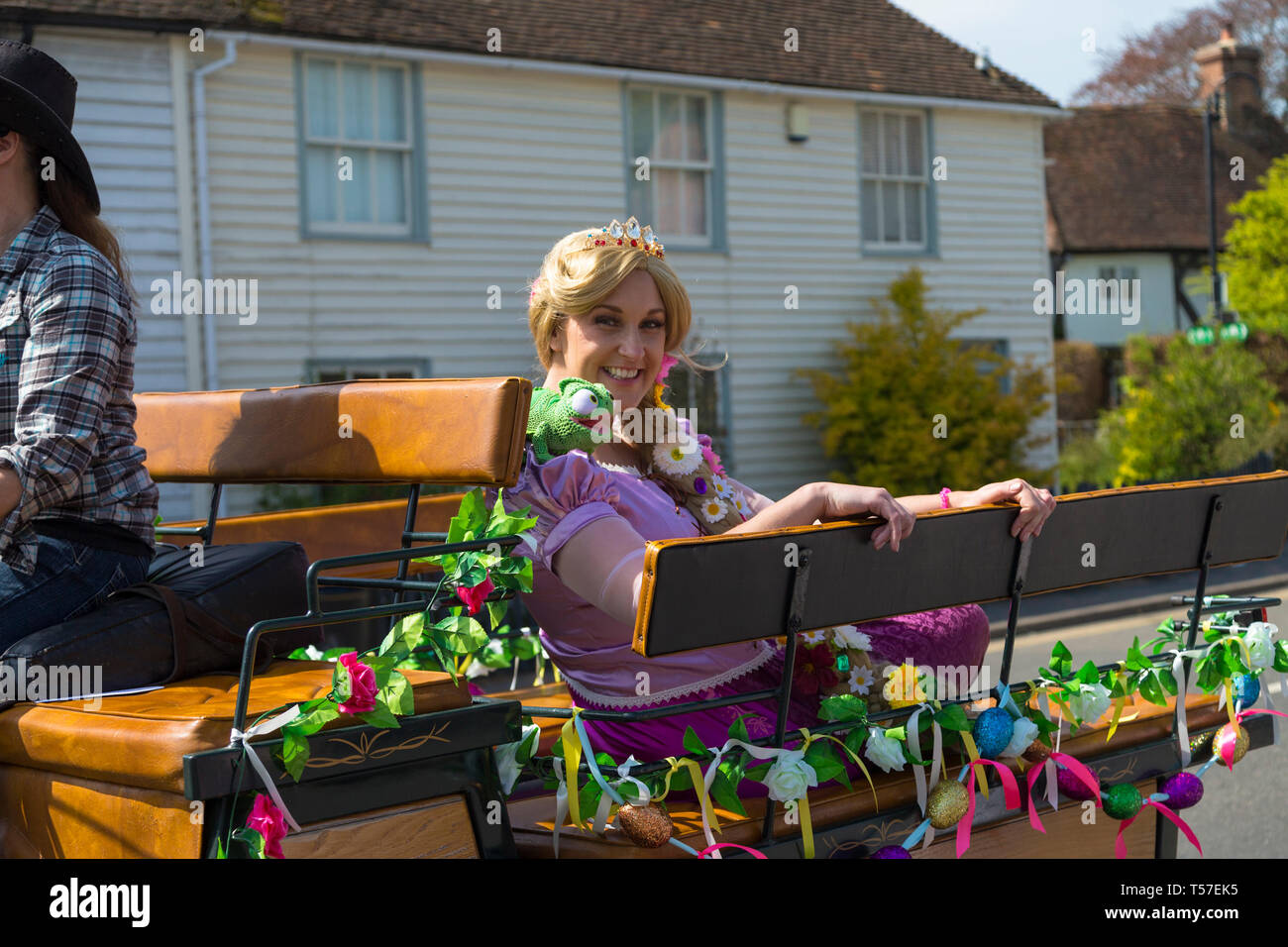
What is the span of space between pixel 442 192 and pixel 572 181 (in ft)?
4.89

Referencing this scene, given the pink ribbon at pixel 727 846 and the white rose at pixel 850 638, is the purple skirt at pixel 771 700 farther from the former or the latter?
the pink ribbon at pixel 727 846

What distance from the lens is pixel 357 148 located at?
1267 centimetres

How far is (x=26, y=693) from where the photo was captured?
2547 mm

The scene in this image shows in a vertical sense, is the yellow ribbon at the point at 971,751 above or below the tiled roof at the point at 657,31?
below

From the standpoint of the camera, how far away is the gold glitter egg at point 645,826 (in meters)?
2.61

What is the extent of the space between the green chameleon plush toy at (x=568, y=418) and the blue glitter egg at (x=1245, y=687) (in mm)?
1789

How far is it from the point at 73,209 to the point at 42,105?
0.24 meters

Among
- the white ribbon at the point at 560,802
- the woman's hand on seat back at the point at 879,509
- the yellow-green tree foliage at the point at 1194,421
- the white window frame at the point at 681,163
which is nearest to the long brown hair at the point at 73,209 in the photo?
the white ribbon at the point at 560,802

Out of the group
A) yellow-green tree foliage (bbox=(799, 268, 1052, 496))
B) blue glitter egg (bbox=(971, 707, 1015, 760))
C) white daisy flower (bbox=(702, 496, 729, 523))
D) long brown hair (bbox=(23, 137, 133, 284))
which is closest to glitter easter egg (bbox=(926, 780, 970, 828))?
blue glitter egg (bbox=(971, 707, 1015, 760))

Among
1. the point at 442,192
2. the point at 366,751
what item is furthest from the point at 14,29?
the point at 366,751

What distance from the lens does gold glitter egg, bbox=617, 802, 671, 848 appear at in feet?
8.57

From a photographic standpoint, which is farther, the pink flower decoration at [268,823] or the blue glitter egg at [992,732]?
the blue glitter egg at [992,732]

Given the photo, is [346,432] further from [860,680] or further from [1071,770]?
[1071,770]

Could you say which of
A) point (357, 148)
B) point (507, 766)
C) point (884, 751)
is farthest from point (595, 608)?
point (357, 148)
